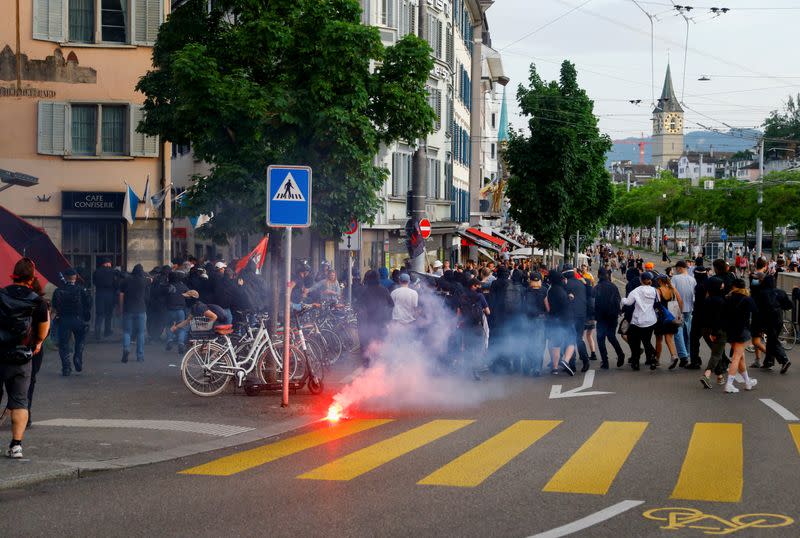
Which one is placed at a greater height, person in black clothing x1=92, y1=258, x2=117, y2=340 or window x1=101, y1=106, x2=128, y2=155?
window x1=101, y1=106, x2=128, y2=155

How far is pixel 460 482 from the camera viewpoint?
9.27 metres

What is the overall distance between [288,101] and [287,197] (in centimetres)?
426

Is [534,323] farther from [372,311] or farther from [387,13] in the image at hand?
[387,13]

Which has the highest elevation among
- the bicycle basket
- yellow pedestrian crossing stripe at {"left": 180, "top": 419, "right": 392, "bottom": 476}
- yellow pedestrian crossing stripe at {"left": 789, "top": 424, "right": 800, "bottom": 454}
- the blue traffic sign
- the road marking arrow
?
the blue traffic sign

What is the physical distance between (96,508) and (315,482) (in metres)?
1.78

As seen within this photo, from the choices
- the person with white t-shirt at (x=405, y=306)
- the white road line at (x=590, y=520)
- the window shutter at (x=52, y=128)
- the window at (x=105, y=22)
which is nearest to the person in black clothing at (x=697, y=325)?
the person with white t-shirt at (x=405, y=306)

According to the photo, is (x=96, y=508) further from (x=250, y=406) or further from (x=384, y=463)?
(x=250, y=406)

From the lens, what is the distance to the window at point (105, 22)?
97.0 ft

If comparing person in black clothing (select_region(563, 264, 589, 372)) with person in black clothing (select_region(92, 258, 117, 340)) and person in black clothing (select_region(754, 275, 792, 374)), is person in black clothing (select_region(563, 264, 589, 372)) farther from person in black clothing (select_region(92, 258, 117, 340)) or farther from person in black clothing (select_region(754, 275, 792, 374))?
person in black clothing (select_region(92, 258, 117, 340))

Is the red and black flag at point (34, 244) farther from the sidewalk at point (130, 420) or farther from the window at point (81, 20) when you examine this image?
the window at point (81, 20)

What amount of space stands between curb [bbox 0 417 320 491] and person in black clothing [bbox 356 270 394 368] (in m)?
4.53

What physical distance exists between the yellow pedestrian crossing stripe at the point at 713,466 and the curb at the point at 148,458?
14.3 feet

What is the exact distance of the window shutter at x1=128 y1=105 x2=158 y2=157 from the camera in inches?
1187

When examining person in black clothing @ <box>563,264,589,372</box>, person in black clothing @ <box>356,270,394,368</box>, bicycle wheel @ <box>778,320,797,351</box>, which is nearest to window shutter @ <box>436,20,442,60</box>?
bicycle wheel @ <box>778,320,797,351</box>
